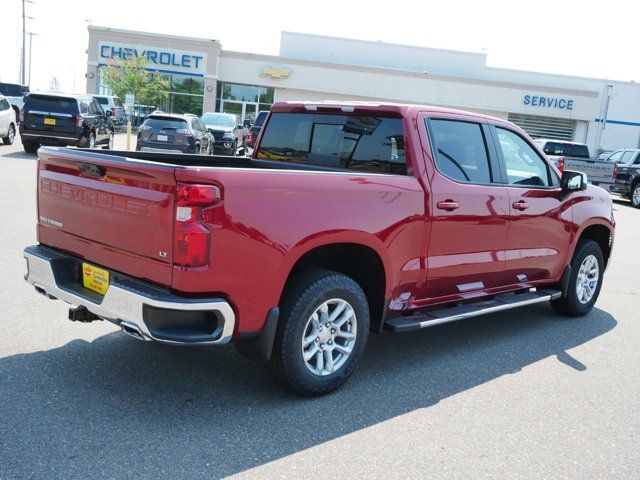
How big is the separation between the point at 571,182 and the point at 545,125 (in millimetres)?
45202

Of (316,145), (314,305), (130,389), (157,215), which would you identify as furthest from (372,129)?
(130,389)

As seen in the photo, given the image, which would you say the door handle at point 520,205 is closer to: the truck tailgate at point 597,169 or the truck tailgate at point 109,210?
the truck tailgate at point 109,210

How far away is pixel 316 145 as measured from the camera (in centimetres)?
541

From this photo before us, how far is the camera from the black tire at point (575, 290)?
664cm

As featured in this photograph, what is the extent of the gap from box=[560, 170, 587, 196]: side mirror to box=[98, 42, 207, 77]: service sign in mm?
41258

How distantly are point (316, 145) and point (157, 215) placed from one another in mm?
2047

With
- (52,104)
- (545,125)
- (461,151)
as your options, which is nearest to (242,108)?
(545,125)

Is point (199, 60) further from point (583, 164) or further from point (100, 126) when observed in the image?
point (583, 164)

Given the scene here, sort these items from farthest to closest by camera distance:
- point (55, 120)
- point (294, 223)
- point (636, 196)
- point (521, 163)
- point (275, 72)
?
point (275, 72)
point (636, 196)
point (55, 120)
point (521, 163)
point (294, 223)

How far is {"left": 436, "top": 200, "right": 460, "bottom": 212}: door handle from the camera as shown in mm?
4848

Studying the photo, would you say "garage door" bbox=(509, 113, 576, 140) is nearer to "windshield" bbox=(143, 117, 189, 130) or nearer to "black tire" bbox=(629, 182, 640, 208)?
"black tire" bbox=(629, 182, 640, 208)

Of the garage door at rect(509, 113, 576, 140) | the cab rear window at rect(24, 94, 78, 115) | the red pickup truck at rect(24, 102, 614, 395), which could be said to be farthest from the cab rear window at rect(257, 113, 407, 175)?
the garage door at rect(509, 113, 576, 140)

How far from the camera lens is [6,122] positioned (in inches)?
845

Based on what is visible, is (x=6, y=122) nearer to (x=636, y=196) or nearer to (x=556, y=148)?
(x=556, y=148)
